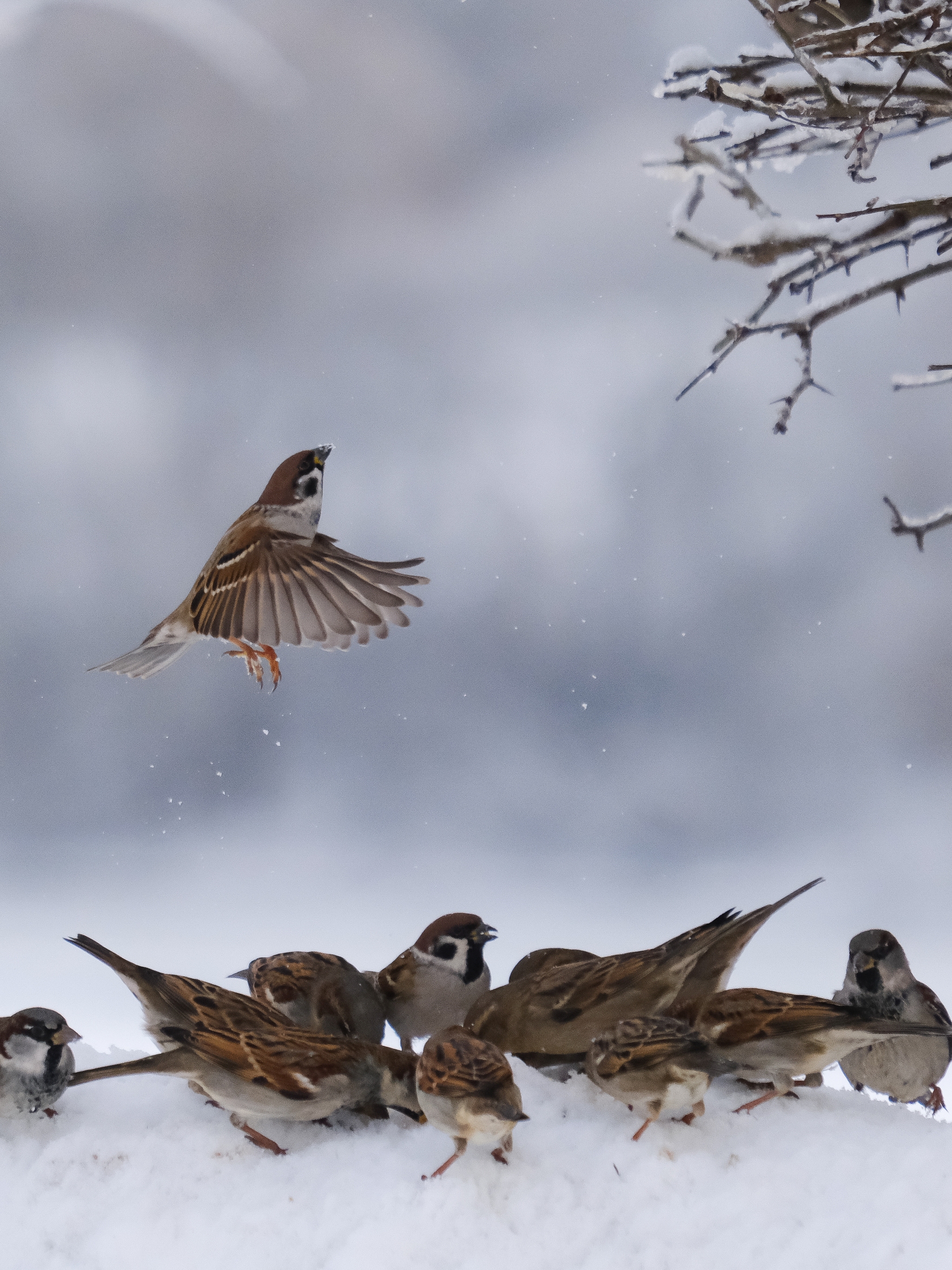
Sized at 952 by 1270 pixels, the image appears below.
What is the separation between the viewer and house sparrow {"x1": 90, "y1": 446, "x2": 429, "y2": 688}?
2.20 metres

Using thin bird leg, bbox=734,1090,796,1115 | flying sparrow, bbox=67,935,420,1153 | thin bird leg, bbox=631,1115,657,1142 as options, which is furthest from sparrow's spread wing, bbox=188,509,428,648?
thin bird leg, bbox=734,1090,796,1115

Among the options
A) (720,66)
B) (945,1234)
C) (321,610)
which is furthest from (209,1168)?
(720,66)

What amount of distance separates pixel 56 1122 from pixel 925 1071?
183 centimetres

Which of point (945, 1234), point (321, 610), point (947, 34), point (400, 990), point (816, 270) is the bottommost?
point (945, 1234)

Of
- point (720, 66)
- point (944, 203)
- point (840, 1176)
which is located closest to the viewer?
point (840, 1176)

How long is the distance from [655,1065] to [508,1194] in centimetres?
35

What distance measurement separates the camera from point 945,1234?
77.6 inches

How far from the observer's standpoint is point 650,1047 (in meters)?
2.10

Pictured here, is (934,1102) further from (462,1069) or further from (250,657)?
(250,657)

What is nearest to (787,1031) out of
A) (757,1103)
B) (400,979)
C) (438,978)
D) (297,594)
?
(757,1103)

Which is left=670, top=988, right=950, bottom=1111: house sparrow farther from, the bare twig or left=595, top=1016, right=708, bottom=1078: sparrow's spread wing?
the bare twig

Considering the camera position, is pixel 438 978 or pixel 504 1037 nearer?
pixel 504 1037

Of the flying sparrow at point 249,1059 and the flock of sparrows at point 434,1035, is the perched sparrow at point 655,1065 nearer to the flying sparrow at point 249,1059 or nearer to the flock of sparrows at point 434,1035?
the flock of sparrows at point 434,1035

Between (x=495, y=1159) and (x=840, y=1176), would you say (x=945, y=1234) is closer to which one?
(x=840, y=1176)
